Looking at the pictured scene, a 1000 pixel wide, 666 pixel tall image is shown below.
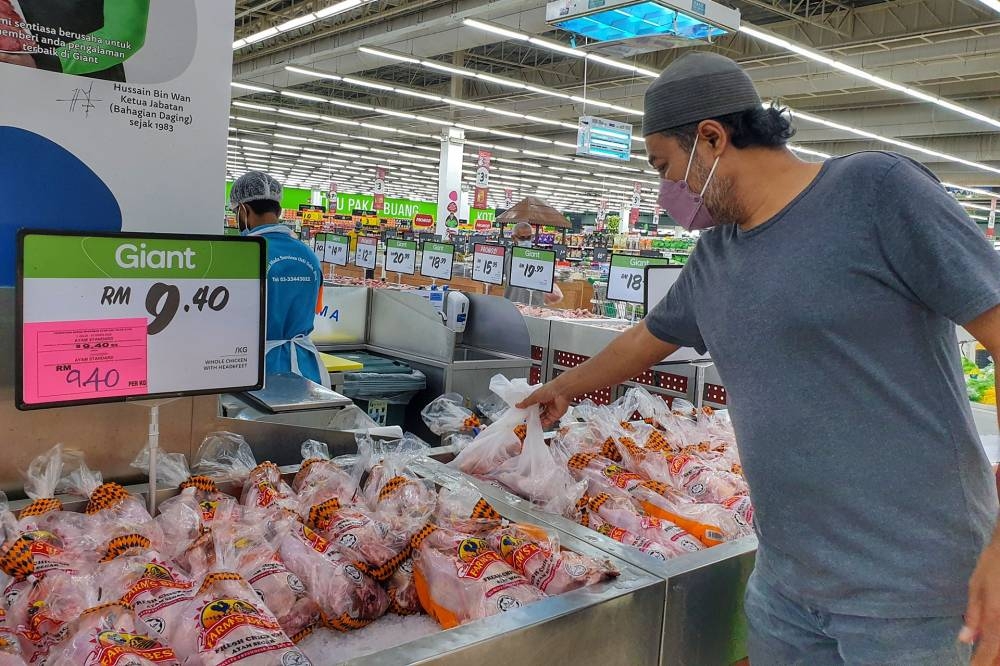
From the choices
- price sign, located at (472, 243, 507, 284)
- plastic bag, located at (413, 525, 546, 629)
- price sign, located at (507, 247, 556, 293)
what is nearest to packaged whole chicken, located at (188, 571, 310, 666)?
plastic bag, located at (413, 525, 546, 629)

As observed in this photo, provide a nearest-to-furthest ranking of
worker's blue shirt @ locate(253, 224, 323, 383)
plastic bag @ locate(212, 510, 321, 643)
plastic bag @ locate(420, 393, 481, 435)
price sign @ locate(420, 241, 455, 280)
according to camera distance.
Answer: plastic bag @ locate(212, 510, 321, 643), plastic bag @ locate(420, 393, 481, 435), worker's blue shirt @ locate(253, 224, 323, 383), price sign @ locate(420, 241, 455, 280)

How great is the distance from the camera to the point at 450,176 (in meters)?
21.2

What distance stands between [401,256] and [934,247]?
966 cm

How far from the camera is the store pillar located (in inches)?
827

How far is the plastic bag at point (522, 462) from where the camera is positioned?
1.95 meters

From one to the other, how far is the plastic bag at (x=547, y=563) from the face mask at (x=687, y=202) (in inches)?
27.9

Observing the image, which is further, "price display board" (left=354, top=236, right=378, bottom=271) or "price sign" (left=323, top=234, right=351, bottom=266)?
"price sign" (left=323, top=234, right=351, bottom=266)

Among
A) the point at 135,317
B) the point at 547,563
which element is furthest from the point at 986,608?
the point at 135,317

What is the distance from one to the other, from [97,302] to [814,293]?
1335 millimetres

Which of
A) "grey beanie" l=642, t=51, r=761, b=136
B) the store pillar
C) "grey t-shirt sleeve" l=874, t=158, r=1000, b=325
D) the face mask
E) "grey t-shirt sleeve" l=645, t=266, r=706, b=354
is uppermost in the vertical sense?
the store pillar

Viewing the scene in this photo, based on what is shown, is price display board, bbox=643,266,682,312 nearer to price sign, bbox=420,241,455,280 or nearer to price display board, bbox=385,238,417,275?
price sign, bbox=420,241,455,280

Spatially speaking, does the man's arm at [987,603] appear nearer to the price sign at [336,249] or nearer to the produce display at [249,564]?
the produce display at [249,564]

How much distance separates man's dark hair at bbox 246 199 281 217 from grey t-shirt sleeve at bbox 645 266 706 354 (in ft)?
8.14

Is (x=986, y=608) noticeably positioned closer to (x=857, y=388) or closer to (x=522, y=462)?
(x=857, y=388)
